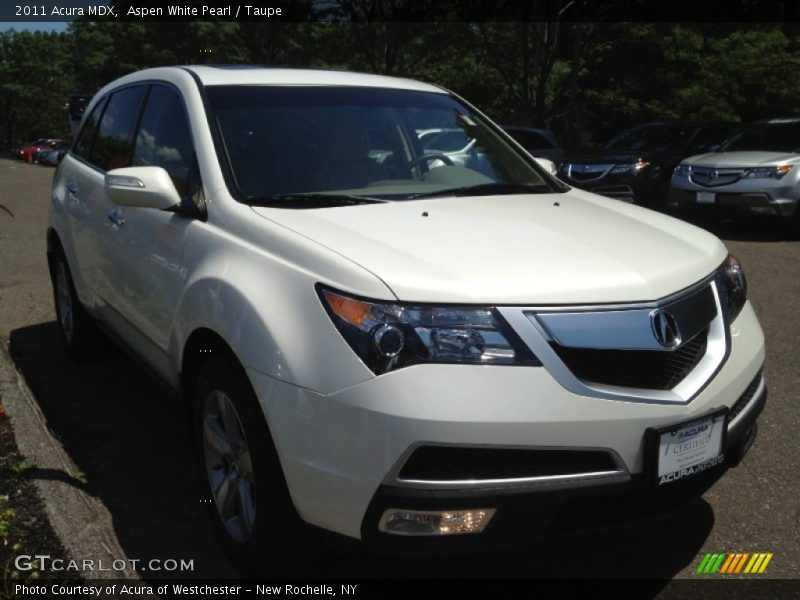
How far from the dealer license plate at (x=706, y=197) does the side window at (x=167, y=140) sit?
8613 millimetres

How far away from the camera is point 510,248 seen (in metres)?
2.71

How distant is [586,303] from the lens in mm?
2428

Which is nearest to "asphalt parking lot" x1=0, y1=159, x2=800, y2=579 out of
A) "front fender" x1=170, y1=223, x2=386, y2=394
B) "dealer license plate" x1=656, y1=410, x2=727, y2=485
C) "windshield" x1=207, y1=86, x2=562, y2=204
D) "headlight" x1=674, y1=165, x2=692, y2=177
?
"dealer license plate" x1=656, y1=410, x2=727, y2=485

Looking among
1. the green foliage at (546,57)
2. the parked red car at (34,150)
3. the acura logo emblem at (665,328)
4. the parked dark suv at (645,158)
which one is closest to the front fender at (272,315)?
the acura logo emblem at (665,328)

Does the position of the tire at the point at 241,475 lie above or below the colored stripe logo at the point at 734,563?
above

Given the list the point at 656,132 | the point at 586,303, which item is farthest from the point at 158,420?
the point at 656,132

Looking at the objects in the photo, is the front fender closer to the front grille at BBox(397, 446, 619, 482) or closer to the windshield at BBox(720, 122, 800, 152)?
the front grille at BBox(397, 446, 619, 482)

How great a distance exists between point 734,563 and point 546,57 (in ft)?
66.6

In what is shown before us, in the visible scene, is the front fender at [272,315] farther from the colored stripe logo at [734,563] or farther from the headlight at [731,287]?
the colored stripe logo at [734,563]

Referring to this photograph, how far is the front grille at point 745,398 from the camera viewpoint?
275 centimetres

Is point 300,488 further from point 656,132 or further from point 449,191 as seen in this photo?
point 656,132

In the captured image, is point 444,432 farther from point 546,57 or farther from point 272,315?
point 546,57

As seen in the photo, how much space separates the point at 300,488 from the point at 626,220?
1.70 m

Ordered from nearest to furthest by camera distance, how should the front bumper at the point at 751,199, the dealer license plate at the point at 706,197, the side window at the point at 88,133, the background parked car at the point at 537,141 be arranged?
the side window at the point at 88,133, the front bumper at the point at 751,199, the dealer license plate at the point at 706,197, the background parked car at the point at 537,141
